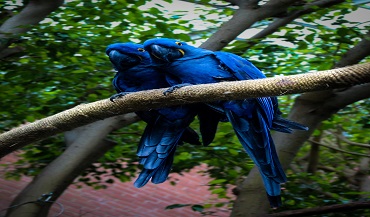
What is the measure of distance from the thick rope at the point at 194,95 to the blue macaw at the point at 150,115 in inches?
3.4

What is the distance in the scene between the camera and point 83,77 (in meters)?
3.74

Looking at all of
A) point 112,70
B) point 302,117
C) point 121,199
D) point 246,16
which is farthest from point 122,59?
point 121,199

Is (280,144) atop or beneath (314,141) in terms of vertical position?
atop

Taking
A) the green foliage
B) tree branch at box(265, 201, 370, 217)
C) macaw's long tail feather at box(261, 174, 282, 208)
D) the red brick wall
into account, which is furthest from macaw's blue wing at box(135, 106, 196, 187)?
the red brick wall

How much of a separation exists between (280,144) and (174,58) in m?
1.29

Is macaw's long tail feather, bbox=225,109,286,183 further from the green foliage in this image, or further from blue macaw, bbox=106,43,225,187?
the green foliage

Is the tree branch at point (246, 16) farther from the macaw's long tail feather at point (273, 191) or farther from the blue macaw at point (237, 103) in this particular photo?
the macaw's long tail feather at point (273, 191)

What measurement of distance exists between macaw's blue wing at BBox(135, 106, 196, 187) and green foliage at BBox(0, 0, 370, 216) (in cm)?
144

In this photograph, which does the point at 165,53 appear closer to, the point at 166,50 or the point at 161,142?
the point at 166,50

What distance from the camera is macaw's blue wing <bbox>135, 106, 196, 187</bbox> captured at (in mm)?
1998

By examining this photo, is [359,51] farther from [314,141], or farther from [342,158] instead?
[342,158]

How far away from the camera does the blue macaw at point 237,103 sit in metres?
1.84

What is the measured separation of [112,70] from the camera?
385 centimetres

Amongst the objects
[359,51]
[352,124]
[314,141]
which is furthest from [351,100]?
[352,124]
